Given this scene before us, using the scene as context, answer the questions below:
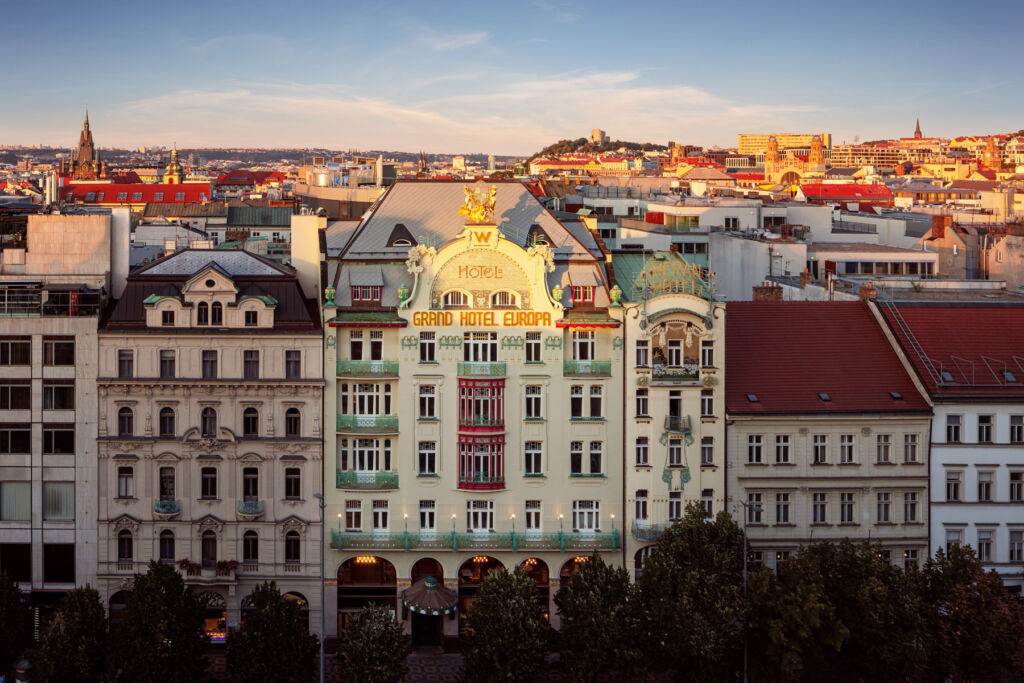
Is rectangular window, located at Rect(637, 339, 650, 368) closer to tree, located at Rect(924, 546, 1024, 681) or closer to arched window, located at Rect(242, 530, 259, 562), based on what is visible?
tree, located at Rect(924, 546, 1024, 681)

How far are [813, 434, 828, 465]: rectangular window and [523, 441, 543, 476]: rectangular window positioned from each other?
1510 cm

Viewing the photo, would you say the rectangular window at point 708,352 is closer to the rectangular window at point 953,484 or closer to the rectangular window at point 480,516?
the rectangular window at point 480,516

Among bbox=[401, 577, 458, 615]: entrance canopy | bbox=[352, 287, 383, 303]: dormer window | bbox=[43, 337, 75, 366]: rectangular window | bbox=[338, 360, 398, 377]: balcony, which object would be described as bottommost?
bbox=[401, 577, 458, 615]: entrance canopy

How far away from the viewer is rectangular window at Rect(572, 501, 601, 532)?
264 feet

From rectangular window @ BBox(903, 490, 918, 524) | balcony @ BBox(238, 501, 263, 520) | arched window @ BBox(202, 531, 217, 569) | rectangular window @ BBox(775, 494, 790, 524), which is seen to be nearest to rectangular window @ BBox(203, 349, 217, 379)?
balcony @ BBox(238, 501, 263, 520)

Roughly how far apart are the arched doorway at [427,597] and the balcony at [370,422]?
7.57 metres

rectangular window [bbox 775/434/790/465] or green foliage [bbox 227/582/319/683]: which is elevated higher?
rectangular window [bbox 775/434/790/465]

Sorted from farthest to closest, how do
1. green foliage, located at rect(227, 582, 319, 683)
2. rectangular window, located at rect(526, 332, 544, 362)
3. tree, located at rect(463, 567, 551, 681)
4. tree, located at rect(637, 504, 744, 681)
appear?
rectangular window, located at rect(526, 332, 544, 362), green foliage, located at rect(227, 582, 319, 683), tree, located at rect(463, 567, 551, 681), tree, located at rect(637, 504, 744, 681)

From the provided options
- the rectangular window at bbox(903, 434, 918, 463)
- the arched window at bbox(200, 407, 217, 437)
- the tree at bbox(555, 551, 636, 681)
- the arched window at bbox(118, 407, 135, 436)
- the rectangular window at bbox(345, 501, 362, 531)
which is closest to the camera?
the tree at bbox(555, 551, 636, 681)

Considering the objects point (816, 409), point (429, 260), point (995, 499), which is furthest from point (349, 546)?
point (995, 499)

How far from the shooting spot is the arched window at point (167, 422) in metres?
79.7

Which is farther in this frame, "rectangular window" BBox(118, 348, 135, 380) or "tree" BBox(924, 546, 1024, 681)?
"rectangular window" BBox(118, 348, 135, 380)

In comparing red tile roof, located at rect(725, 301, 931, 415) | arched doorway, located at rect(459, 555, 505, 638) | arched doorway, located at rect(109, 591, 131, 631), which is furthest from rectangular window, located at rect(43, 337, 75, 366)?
red tile roof, located at rect(725, 301, 931, 415)

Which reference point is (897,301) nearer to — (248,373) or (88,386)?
(248,373)
